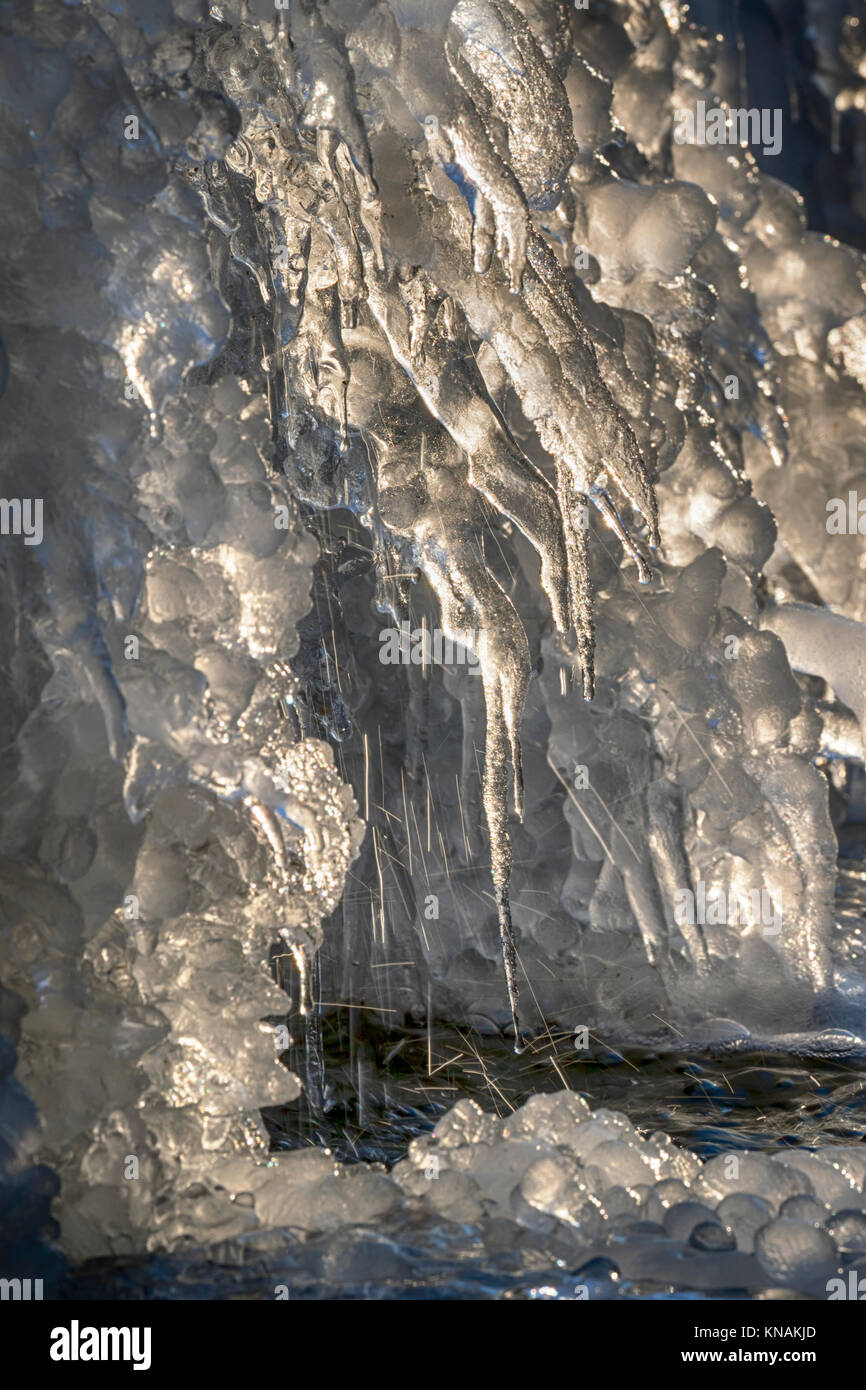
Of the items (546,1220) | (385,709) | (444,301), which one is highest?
(444,301)

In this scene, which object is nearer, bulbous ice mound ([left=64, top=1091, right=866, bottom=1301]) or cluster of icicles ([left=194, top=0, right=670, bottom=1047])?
bulbous ice mound ([left=64, top=1091, right=866, bottom=1301])

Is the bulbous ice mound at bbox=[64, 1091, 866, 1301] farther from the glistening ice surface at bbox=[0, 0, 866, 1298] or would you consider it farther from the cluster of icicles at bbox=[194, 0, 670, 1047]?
the cluster of icicles at bbox=[194, 0, 670, 1047]

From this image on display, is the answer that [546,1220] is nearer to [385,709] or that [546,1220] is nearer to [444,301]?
[385,709]

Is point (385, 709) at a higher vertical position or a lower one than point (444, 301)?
lower

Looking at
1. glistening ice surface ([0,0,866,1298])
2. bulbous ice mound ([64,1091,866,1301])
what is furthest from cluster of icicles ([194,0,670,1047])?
bulbous ice mound ([64,1091,866,1301])

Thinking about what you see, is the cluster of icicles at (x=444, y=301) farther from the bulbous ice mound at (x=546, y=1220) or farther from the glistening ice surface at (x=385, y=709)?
the bulbous ice mound at (x=546, y=1220)

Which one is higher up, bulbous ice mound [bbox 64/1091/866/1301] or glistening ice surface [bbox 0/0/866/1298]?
glistening ice surface [bbox 0/0/866/1298]

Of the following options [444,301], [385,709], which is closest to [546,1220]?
[385,709]

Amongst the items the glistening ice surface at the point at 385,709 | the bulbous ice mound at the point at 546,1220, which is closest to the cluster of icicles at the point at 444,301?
the glistening ice surface at the point at 385,709

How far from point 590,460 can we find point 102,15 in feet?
1.35

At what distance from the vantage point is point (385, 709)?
118 cm

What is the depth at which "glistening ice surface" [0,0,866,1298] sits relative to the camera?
872 mm

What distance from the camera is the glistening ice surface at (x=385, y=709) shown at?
87 centimetres

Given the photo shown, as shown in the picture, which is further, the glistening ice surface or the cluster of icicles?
the cluster of icicles
